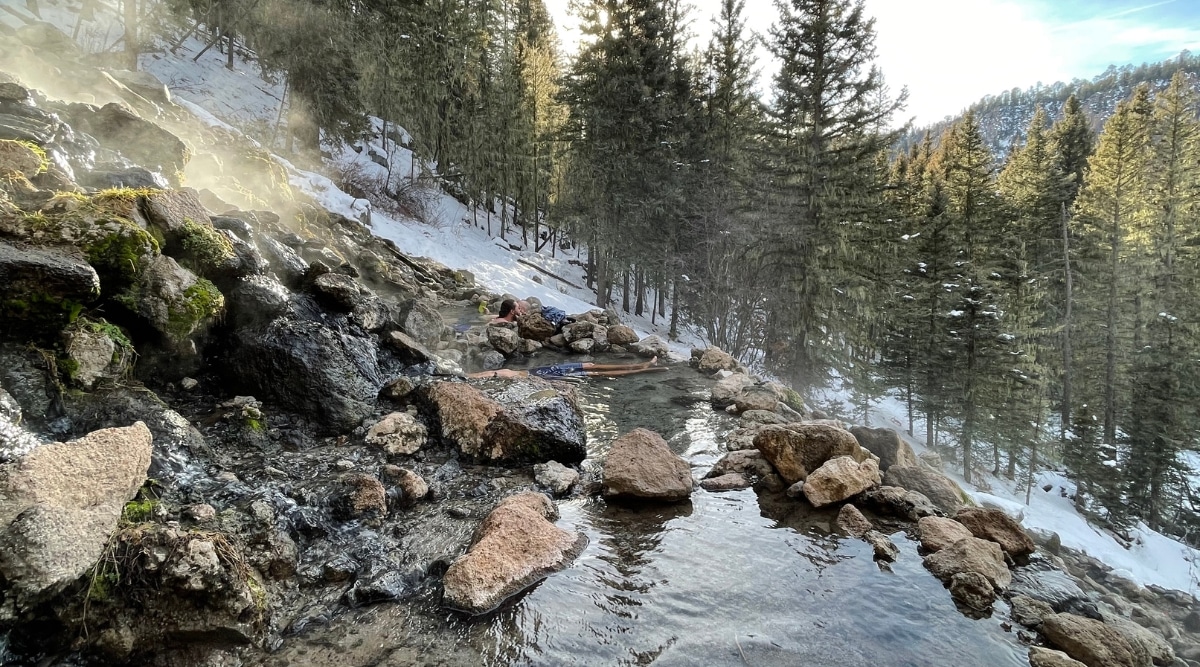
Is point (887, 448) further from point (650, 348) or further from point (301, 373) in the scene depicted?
point (301, 373)

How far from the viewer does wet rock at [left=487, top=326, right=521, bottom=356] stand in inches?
531

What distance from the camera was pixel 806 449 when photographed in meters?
6.70

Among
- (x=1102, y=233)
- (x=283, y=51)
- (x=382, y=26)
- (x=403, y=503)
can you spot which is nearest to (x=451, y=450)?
(x=403, y=503)

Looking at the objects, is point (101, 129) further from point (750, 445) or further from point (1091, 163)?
point (1091, 163)

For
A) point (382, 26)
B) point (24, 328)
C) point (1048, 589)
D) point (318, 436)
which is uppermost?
point (382, 26)

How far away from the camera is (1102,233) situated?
2652 cm

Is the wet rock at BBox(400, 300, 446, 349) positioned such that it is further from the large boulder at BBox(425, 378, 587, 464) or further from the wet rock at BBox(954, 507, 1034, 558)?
the wet rock at BBox(954, 507, 1034, 558)

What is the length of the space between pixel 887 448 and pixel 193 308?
9.22 m

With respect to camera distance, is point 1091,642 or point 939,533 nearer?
point 1091,642

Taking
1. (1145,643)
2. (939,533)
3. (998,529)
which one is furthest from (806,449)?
(1145,643)

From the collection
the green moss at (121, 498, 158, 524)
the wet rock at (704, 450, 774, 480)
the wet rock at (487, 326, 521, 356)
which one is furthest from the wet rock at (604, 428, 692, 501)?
the wet rock at (487, 326, 521, 356)

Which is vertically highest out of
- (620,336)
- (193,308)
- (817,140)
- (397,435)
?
(817,140)

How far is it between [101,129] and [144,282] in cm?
616

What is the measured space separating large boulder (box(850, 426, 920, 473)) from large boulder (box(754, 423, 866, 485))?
1.01 metres
